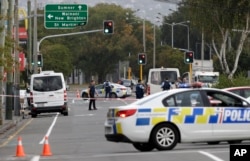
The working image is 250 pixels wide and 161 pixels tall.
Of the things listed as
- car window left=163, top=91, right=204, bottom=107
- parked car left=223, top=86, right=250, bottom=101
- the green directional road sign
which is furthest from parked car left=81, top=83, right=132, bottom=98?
car window left=163, top=91, right=204, bottom=107

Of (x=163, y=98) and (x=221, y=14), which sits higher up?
(x=221, y=14)

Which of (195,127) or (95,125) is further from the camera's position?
(95,125)

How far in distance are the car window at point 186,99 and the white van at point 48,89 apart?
20942 millimetres

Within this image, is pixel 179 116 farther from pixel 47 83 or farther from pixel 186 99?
pixel 47 83

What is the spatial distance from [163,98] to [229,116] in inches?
69.6

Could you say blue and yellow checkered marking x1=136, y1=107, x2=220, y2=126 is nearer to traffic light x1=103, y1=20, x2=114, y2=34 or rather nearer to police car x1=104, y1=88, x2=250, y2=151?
police car x1=104, y1=88, x2=250, y2=151

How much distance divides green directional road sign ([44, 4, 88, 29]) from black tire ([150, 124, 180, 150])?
113 feet

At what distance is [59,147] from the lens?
22500 millimetres

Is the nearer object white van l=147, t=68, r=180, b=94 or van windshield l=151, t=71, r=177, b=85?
white van l=147, t=68, r=180, b=94

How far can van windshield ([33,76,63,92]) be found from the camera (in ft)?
132

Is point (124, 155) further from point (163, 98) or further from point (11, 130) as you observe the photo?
point (11, 130)

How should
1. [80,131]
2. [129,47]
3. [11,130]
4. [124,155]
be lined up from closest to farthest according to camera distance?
[124,155], [80,131], [11,130], [129,47]

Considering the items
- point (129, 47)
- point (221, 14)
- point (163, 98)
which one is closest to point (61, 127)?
point (163, 98)

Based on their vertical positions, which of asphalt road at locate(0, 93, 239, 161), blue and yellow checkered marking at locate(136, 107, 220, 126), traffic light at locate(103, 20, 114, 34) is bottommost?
asphalt road at locate(0, 93, 239, 161)
